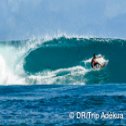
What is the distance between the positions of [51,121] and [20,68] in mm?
35995

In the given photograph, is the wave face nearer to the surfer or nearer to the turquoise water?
the turquoise water

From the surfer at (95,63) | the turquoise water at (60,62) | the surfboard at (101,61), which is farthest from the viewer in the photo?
the turquoise water at (60,62)

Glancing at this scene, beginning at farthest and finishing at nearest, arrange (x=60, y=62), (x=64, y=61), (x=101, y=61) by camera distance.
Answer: (x=60, y=62), (x=64, y=61), (x=101, y=61)

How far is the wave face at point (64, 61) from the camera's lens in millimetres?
51000

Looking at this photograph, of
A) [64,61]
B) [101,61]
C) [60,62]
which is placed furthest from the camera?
[60,62]

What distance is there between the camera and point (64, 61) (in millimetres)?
53594

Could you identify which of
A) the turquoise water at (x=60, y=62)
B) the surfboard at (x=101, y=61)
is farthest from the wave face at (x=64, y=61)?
the surfboard at (x=101, y=61)

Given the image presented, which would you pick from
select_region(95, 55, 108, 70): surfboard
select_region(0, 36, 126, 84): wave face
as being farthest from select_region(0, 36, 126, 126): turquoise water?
select_region(95, 55, 108, 70): surfboard

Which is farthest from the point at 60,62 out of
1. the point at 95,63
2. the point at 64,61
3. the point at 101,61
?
the point at 101,61

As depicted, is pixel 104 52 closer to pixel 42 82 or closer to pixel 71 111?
pixel 42 82

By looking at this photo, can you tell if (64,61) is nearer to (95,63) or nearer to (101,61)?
(95,63)

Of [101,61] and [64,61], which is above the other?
[64,61]

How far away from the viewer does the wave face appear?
51000mm

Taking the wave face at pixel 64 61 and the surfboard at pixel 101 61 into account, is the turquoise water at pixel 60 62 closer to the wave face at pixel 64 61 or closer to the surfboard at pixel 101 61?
the wave face at pixel 64 61
